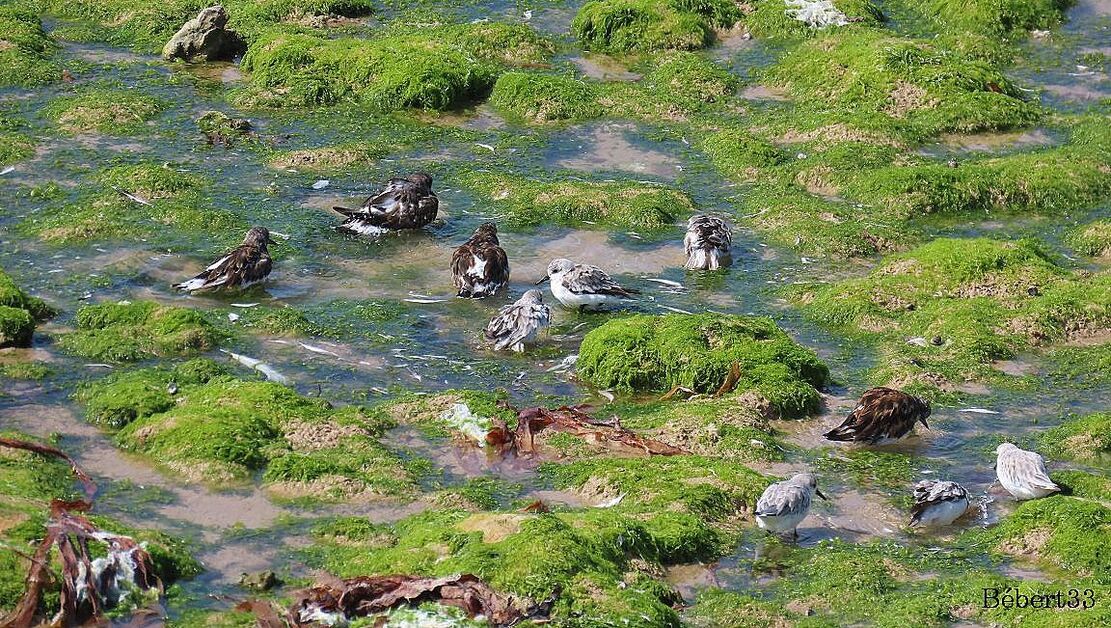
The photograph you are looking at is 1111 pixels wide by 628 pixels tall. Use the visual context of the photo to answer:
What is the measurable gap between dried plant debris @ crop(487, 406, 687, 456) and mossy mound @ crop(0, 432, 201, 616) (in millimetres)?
2576

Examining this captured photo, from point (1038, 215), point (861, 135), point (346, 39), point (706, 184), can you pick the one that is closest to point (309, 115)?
point (346, 39)

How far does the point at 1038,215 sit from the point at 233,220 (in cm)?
798

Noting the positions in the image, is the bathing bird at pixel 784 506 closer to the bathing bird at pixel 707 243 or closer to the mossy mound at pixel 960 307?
the mossy mound at pixel 960 307

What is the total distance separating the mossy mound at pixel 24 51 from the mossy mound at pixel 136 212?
3.17 metres

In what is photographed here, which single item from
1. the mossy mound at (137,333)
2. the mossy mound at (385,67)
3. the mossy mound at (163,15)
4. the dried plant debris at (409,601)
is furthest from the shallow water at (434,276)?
the dried plant debris at (409,601)

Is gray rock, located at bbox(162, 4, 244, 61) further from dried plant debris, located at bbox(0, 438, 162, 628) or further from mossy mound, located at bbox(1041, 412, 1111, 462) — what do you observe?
mossy mound, located at bbox(1041, 412, 1111, 462)

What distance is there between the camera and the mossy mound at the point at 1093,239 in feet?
50.9

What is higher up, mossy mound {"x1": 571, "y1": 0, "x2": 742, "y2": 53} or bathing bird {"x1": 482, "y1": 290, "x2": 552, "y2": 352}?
mossy mound {"x1": 571, "y1": 0, "x2": 742, "y2": 53}

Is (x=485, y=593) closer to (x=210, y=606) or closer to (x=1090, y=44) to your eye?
(x=210, y=606)

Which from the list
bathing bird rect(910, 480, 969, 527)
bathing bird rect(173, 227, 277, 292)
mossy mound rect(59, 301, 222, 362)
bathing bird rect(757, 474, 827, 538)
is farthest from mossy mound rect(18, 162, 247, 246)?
bathing bird rect(910, 480, 969, 527)

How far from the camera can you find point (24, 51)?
778 inches

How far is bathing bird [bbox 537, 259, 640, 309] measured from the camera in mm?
13859

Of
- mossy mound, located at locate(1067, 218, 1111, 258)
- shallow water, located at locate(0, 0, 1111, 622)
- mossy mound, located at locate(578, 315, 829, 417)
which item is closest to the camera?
shallow water, located at locate(0, 0, 1111, 622)

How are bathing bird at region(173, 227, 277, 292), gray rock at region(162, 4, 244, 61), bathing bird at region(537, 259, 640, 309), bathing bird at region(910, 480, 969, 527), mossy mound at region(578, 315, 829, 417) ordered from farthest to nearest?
gray rock at region(162, 4, 244, 61)
bathing bird at region(173, 227, 277, 292)
bathing bird at region(537, 259, 640, 309)
mossy mound at region(578, 315, 829, 417)
bathing bird at region(910, 480, 969, 527)
